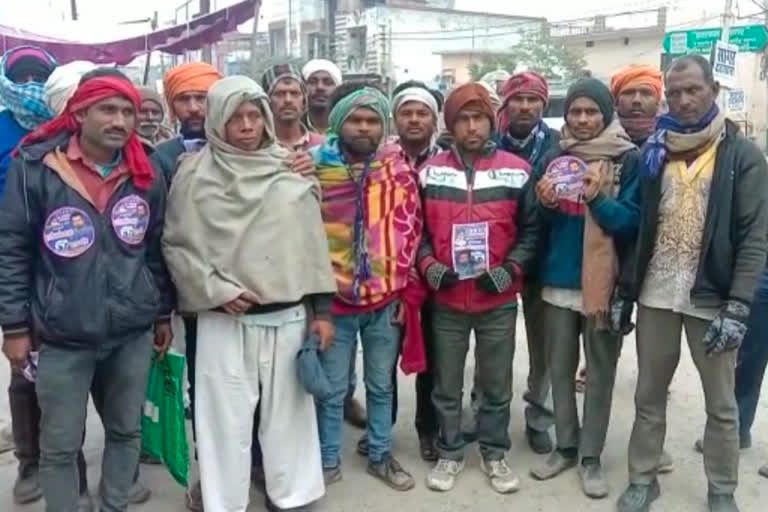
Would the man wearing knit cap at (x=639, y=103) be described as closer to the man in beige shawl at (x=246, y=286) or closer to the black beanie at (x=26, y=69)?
the man in beige shawl at (x=246, y=286)

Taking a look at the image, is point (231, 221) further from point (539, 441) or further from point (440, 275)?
point (539, 441)

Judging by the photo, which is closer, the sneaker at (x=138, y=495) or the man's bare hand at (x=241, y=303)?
the man's bare hand at (x=241, y=303)

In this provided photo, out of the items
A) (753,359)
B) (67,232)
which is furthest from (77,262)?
(753,359)

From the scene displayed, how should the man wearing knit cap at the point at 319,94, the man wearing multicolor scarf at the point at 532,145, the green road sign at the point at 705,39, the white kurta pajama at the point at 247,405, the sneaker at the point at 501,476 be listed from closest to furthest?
the white kurta pajama at the point at 247,405
the sneaker at the point at 501,476
the man wearing multicolor scarf at the point at 532,145
the man wearing knit cap at the point at 319,94
the green road sign at the point at 705,39

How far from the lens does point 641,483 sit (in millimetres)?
3408

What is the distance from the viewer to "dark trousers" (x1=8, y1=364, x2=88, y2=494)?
3334mm

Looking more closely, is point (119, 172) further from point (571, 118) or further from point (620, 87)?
point (620, 87)

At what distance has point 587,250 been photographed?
11.1 feet

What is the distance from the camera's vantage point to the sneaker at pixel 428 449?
3881 mm

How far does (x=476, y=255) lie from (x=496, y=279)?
0.46ft

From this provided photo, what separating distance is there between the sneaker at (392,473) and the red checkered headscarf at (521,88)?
5.91 feet

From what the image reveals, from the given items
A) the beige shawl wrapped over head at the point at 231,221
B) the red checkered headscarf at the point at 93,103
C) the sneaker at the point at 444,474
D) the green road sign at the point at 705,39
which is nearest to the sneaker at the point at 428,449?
the sneaker at the point at 444,474

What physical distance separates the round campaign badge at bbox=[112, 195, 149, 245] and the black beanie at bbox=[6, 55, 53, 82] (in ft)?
3.56

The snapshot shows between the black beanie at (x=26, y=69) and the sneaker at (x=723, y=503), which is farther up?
the black beanie at (x=26, y=69)
